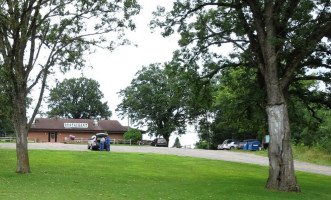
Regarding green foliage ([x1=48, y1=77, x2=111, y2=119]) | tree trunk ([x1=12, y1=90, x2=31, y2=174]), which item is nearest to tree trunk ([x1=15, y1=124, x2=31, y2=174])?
tree trunk ([x1=12, y1=90, x2=31, y2=174])

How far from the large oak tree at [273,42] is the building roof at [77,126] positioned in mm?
55113

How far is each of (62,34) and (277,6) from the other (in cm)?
1064

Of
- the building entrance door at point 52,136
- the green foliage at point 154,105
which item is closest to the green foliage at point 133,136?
the green foliage at point 154,105

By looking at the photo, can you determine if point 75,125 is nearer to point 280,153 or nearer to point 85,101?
point 85,101

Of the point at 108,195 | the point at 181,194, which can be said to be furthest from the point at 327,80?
the point at 108,195

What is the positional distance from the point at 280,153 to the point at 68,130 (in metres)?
60.9

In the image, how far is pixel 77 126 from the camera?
239 feet

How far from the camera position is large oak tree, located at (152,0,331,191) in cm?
1505

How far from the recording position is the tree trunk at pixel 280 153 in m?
14.8

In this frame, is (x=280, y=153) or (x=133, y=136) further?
(x=133, y=136)

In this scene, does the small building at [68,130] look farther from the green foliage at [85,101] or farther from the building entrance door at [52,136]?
the green foliage at [85,101]

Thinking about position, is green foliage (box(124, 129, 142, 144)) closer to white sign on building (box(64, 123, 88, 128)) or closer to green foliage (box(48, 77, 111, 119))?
white sign on building (box(64, 123, 88, 128))

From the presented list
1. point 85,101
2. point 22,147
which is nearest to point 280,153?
point 22,147

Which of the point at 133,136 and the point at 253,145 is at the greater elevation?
the point at 133,136
